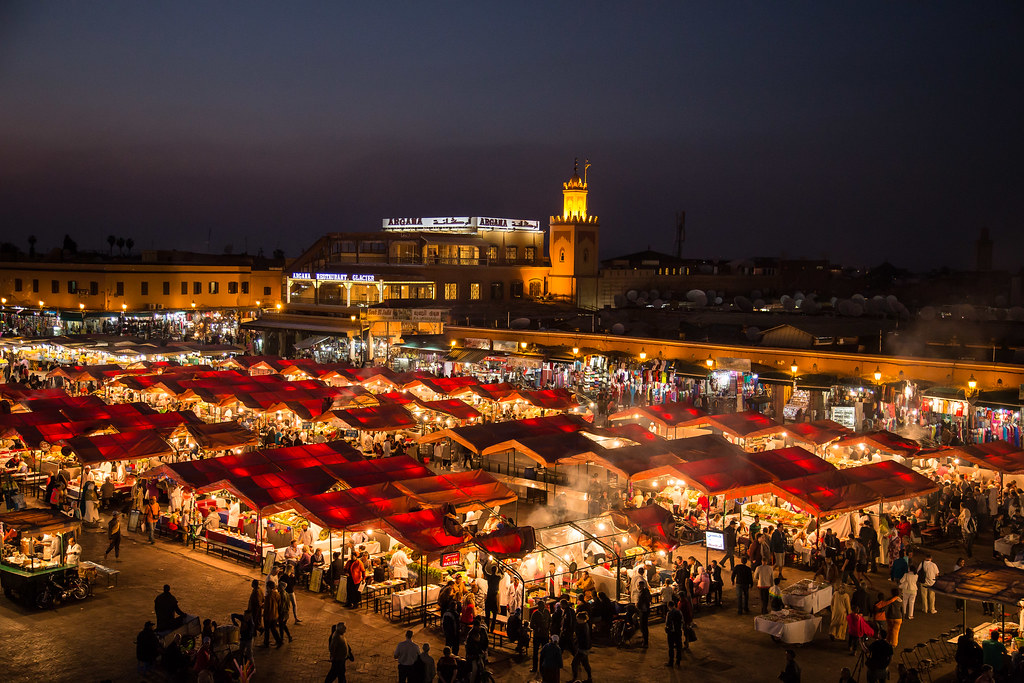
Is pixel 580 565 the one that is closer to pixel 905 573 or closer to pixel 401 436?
pixel 905 573

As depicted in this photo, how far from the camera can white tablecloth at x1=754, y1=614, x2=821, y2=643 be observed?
12.0m

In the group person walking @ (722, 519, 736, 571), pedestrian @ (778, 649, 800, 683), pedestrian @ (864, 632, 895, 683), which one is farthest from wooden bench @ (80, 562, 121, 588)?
pedestrian @ (864, 632, 895, 683)

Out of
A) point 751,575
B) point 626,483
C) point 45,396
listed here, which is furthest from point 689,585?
point 45,396

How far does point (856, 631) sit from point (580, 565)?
3831 millimetres

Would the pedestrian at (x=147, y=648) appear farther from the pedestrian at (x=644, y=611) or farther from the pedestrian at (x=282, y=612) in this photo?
the pedestrian at (x=644, y=611)

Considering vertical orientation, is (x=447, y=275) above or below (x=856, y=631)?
above

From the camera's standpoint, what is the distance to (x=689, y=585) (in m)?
13.1

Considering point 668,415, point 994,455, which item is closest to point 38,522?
point 668,415

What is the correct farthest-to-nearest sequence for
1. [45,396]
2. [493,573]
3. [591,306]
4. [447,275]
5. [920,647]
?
1. [591,306]
2. [447,275]
3. [45,396]
4. [493,573]
5. [920,647]

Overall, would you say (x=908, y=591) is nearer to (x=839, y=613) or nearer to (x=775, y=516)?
(x=839, y=613)

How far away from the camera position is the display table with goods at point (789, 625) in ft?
39.5

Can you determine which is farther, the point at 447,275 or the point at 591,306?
the point at 591,306

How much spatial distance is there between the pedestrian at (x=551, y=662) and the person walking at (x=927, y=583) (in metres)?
6.06

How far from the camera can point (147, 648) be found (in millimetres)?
10469
